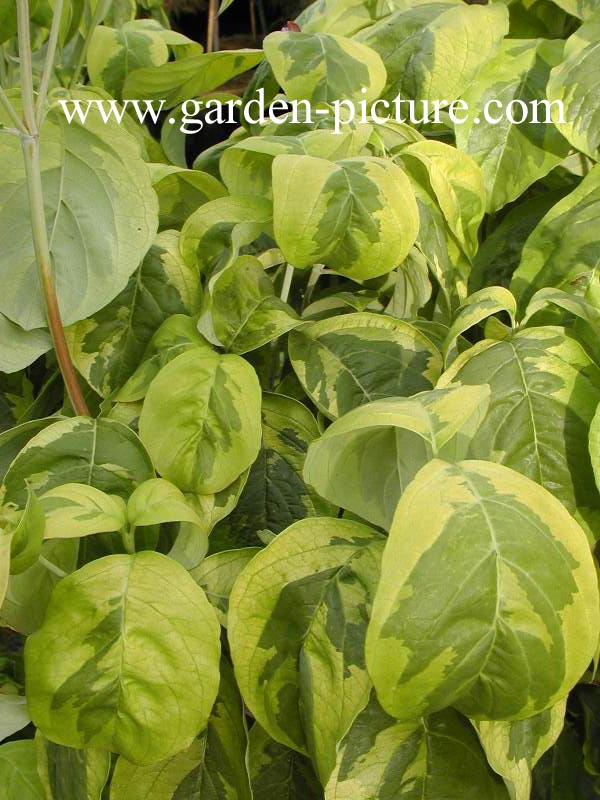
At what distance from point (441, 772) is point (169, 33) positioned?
2.29 ft

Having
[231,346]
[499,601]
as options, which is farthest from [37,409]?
[499,601]

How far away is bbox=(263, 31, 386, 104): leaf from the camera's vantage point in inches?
23.9

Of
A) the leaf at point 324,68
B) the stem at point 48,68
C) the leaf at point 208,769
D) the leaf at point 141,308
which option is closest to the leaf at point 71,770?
the leaf at point 208,769

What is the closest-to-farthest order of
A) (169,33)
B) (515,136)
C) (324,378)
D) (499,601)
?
(499,601) < (324,378) < (515,136) < (169,33)

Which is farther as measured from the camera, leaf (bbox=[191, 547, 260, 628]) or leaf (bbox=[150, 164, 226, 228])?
leaf (bbox=[150, 164, 226, 228])

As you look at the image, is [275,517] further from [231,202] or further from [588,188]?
[588,188]

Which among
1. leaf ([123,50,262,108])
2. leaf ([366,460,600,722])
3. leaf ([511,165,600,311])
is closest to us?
leaf ([366,460,600,722])

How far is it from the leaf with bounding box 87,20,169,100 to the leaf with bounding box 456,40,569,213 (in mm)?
295

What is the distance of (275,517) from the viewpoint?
1.65 feet

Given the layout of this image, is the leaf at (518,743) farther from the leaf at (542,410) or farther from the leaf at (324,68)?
the leaf at (324,68)

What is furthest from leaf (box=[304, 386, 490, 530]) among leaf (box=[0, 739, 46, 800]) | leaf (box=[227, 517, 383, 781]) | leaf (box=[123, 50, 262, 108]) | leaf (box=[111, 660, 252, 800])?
leaf (box=[123, 50, 262, 108])

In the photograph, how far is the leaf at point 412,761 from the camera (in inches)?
16.5

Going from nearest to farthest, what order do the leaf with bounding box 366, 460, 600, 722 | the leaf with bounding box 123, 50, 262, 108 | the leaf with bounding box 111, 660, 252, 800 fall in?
the leaf with bounding box 366, 460, 600, 722, the leaf with bounding box 111, 660, 252, 800, the leaf with bounding box 123, 50, 262, 108

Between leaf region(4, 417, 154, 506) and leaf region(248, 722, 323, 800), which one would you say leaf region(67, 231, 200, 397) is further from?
leaf region(248, 722, 323, 800)
